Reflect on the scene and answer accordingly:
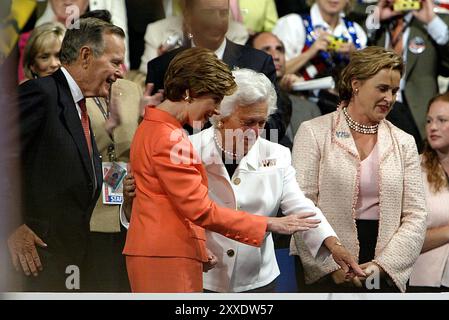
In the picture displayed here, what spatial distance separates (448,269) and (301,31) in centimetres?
102

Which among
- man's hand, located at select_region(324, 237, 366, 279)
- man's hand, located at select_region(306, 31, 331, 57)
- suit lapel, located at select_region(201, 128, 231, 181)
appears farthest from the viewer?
man's hand, located at select_region(306, 31, 331, 57)

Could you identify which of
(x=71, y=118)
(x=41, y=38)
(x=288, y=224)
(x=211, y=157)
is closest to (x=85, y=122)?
(x=71, y=118)

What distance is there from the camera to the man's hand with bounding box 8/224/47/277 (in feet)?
12.3

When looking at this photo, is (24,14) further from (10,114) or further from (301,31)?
(301,31)

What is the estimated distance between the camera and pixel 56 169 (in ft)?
12.2

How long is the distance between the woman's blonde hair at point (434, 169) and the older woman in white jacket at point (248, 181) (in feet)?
1.60

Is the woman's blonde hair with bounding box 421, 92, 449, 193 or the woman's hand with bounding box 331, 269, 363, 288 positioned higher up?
the woman's blonde hair with bounding box 421, 92, 449, 193

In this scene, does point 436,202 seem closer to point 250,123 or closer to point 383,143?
point 383,143

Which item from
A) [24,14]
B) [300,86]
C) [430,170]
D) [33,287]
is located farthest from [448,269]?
[24,14]

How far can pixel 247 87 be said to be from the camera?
11.8 feet

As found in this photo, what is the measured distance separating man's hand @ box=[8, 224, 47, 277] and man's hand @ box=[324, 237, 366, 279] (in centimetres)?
96

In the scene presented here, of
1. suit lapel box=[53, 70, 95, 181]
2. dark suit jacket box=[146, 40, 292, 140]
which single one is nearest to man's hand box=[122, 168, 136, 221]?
suit lapel box=[53, 70, 95, 181]

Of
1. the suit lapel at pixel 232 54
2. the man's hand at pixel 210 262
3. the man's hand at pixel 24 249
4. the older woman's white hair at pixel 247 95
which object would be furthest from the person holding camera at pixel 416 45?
the man's hand at pixel 24 249

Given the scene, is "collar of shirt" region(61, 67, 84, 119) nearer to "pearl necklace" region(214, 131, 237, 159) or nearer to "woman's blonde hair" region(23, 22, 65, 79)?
"woman's blonde hair" region(23, 22, 65, 79)
